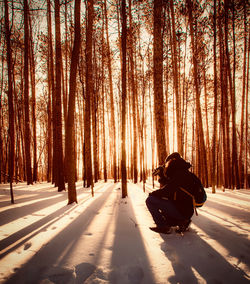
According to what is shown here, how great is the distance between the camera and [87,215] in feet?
10.7

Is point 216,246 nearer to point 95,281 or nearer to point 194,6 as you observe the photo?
point 95,281

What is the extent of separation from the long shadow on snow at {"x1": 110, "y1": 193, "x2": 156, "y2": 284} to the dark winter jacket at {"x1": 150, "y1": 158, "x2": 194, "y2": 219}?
729 mm

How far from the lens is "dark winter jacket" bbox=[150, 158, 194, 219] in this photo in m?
2.10

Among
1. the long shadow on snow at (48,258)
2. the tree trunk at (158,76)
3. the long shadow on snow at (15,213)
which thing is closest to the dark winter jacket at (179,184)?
the long shadow on snow at (48,258)

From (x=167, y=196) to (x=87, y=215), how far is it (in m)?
1.89

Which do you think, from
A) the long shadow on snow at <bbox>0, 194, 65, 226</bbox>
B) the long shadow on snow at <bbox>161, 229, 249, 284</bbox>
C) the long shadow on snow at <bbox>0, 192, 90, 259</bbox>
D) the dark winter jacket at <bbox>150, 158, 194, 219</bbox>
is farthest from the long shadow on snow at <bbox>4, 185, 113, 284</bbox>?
Result: the dark winter jacket at <bbox>150, 158, 194, 219</bbox>

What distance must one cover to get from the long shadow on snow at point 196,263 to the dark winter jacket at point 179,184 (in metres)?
0.38

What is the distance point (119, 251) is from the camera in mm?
1812

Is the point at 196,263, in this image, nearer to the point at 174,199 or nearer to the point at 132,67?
the point at 174,199

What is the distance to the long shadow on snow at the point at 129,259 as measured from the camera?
1.37m

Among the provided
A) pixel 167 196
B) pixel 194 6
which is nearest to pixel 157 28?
pixel 194 6

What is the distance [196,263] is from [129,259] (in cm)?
69

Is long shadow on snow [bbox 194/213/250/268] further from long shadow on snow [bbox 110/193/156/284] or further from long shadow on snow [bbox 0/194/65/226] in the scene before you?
long shadow on snow [bbox 0/194/65/226]

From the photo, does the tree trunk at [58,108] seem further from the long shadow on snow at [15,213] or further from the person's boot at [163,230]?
the person's boot at [163,230]
